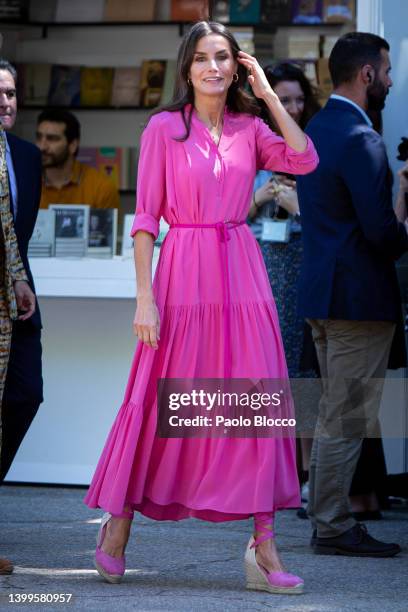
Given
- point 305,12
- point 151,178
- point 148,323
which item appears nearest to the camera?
point 148,323

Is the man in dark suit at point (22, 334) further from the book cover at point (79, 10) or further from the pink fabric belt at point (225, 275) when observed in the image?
the book cover at point (79, 10)

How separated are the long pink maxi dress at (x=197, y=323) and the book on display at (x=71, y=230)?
2.34 metres

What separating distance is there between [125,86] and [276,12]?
1210 mm

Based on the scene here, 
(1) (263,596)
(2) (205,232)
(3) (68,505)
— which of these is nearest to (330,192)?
(2) (205,232)

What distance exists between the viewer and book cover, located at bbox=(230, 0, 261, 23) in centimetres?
819

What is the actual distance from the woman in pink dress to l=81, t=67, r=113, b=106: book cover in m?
4.69

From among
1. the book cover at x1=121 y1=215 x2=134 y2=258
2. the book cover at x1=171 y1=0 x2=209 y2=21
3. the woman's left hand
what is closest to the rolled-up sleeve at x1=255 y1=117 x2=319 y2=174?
the woman's left hand

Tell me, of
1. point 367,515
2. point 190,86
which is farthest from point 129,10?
point 190,86

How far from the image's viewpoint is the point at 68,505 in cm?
617

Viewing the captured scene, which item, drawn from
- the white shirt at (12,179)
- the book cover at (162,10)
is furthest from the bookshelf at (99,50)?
the white shirt at (12,179)

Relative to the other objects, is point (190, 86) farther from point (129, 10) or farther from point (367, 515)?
point (129, 10)

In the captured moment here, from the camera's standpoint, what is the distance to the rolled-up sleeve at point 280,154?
4203 mm

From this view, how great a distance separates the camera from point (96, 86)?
8883mm

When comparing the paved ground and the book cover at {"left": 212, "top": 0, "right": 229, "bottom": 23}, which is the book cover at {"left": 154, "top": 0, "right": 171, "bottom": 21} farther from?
the paved ground
